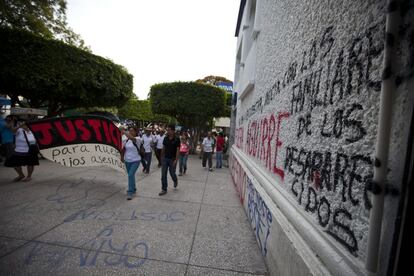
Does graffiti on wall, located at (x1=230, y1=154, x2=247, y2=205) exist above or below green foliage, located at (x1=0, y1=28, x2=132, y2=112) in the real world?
below

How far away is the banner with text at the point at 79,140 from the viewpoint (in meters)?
6.23

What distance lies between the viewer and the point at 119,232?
3.71 meters

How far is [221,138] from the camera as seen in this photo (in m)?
11.2

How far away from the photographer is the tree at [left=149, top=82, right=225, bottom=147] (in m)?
16.1

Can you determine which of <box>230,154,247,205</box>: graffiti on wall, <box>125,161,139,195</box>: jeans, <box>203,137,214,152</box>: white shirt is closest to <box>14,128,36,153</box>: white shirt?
<box>125,161,139,195</box>: jeans

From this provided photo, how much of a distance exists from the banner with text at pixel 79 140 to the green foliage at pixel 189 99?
10.0 m

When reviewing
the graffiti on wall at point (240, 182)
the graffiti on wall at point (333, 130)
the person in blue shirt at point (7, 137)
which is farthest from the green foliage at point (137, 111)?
the graffiti on wall at point (333, 130)

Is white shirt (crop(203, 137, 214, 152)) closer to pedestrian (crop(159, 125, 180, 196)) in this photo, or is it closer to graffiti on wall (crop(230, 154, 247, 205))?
graffiti on wall (crop(230, 154, 247, 205))

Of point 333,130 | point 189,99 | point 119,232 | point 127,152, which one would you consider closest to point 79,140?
point 127,152

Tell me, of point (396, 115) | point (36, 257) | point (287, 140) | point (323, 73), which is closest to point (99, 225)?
point (36, 257)

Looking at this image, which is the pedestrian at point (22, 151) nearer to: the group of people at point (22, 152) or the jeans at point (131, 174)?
the group of people at point (22, 152)

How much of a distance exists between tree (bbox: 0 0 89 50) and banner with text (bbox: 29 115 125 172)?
28.0 feet

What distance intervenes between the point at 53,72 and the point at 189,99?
8.21 meters

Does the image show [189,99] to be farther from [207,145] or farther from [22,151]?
[22,151]
